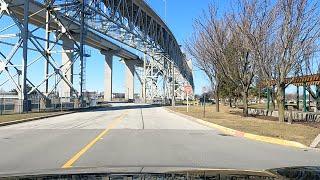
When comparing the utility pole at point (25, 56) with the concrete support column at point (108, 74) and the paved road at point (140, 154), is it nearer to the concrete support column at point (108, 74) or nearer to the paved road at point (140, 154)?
the paved road at point (140, 154)

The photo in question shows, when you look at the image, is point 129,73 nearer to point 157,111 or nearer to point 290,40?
point 157,111

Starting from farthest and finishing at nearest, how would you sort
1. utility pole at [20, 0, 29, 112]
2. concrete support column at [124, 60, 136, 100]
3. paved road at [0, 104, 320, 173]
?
concrete support column at [124, 60, 136, 100], utility pole at [20, 0, 29, 112], paved road at [0, 104, 320, 173]

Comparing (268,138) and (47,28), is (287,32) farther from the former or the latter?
(47,28)

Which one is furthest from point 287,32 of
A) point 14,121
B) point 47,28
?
point 47,28

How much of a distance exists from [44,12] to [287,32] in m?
Answer: 36.2

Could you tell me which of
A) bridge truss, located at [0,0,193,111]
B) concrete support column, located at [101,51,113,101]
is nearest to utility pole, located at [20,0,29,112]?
bridge truss, located at [0,0,193,111]

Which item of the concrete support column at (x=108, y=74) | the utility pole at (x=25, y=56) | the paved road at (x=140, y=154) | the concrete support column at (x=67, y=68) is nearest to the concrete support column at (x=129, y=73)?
the concrete support column at (x=108, y=74)

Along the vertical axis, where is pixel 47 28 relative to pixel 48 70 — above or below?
above

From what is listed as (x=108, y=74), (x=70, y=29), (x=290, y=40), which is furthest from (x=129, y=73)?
(x=290, y=40)

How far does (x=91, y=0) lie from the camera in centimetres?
6756

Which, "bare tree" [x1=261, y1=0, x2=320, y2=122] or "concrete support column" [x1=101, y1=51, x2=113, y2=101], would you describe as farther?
"concrete support column" [x1=101, y1=51, x2=113, y2=101]

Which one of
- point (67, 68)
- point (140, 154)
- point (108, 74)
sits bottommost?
point (140, 154)

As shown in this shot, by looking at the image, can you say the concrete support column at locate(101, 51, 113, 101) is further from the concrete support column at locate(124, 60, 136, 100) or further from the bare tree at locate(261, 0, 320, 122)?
the bare tree at locate(261, 0, 320, 122)

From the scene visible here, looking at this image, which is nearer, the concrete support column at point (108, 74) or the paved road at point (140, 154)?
the paved road at point (140, 154)
